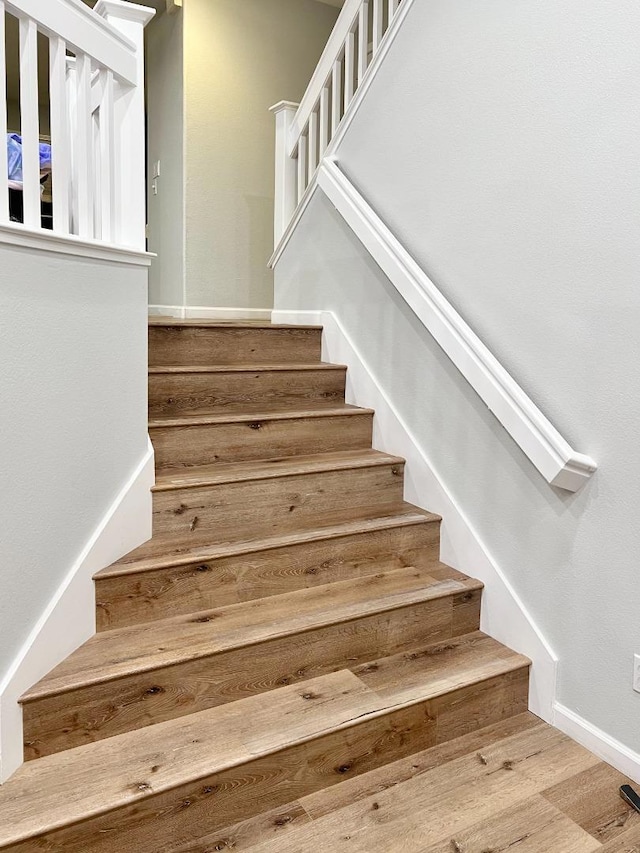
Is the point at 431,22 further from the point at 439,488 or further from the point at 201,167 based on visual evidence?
the point at 201,167

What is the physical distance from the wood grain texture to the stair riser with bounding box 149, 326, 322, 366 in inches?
7.6

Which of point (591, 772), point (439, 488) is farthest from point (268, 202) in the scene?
point (591, 772)

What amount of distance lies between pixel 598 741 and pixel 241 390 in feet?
5.88

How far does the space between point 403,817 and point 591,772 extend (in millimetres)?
589

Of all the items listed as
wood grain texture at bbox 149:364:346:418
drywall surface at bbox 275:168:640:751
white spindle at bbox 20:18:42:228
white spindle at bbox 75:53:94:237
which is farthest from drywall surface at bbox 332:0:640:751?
white spindle at bbox 20:18:42:228

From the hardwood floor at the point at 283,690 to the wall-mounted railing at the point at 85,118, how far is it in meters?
0.79

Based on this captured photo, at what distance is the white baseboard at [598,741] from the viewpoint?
1.98 meters

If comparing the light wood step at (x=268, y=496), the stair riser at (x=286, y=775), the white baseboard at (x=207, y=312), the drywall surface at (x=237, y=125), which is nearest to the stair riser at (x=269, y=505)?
the light wood step at (x=268, y=496)

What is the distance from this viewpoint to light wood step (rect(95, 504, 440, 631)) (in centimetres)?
211

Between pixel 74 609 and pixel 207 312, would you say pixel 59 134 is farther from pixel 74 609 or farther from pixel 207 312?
pixel 207 312

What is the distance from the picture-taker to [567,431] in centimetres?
214

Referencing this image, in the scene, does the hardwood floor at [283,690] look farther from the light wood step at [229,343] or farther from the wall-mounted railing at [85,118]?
the wall-mounted railing at [85,118]

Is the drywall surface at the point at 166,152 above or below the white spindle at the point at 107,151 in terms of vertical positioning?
above

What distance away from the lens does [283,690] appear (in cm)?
208
